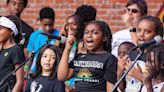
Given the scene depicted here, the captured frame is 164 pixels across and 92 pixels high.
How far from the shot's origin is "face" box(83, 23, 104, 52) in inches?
290

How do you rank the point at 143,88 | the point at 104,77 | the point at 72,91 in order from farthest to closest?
1. the point at 72,91
2. the point at 104,77
3. the point at 143,88

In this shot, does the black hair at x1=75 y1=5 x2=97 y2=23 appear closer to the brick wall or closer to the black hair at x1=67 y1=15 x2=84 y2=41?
the black hair at x1=67 y1=15 x2=84 y2=41

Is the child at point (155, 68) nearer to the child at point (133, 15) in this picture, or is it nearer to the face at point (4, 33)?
the child at point (133, 15)

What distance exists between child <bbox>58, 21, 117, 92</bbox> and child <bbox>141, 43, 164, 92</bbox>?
2.27ft

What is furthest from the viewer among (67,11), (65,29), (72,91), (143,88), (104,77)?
(67,11)

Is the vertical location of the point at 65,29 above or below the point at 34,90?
above

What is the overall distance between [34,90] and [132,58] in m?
1.36

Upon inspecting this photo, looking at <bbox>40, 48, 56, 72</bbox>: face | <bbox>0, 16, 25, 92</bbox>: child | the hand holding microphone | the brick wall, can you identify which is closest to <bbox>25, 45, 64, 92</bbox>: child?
→ <bbox>40, 48, 56, 72</bbox>: face

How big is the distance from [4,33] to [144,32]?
84.0 inches

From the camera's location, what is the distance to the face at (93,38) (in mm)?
7363

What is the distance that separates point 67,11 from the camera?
10.9m

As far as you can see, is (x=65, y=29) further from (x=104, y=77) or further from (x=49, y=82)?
(x=104, y=77)

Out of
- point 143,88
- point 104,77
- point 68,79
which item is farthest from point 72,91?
point 143,88

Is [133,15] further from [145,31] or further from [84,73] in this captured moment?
[84,73]
